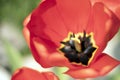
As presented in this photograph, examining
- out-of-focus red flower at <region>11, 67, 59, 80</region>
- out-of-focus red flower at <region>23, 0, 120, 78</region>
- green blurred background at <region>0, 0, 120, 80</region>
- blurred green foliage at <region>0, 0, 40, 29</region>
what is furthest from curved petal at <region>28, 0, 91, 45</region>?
blurred green foliage at <region>0, 0, 40, 29</region>

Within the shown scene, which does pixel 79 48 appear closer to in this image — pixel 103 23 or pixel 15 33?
pixel 103 23

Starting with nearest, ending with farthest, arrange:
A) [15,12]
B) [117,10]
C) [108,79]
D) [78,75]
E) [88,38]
Result: [78,75] → [117,10] → [88,38] → [108,79] → [15,12]

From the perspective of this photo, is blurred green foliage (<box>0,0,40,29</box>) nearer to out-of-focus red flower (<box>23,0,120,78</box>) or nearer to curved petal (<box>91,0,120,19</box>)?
out-of-focus red flower (<box>23,0,120,78</box>)

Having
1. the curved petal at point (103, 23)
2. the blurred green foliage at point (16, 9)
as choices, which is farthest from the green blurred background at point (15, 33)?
the curved petal at point (103, 23)

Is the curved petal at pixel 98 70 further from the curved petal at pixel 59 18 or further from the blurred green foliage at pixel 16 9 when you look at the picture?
the blurred green foliage at pixel 16 9

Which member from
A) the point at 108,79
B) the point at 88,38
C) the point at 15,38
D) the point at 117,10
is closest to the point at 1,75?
the point at 15,38

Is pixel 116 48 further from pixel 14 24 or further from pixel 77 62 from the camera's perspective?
pixel 77 62
